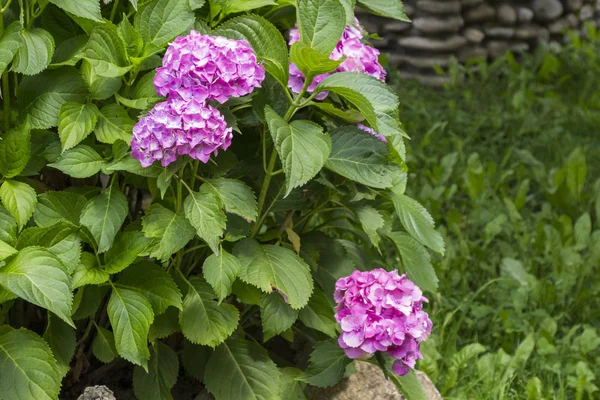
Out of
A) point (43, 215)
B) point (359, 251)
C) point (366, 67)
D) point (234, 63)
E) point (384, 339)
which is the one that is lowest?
point (359, 251)

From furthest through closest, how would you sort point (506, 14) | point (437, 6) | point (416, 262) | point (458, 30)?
1. point (506, 14)
2. point (458, 30)
3. point (437, 6)
4. point (416, 262)

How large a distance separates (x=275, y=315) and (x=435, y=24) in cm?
372

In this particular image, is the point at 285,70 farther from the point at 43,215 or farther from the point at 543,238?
the point at 543,238

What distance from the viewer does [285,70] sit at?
156 cm

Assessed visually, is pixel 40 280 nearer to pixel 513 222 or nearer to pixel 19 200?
pixel 19 200

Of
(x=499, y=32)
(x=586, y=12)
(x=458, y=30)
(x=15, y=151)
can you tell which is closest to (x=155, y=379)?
(x=15, y=151)

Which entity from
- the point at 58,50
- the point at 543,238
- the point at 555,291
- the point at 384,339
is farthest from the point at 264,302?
the point at 543,238

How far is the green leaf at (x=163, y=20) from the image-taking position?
5.18 ft

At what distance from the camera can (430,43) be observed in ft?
16.5

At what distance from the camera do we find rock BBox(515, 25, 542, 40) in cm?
547

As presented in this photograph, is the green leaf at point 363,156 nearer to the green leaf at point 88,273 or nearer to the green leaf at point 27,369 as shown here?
the green leaf at point 88,273

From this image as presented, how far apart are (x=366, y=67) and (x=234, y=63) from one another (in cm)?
42

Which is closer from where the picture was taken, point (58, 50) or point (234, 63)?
point (234, 63)

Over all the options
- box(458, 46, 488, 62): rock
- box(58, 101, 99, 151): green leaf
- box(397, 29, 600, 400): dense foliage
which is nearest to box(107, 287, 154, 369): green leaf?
box(58, 101, 99, 151): green leaf
